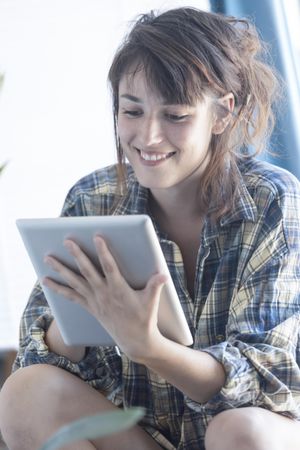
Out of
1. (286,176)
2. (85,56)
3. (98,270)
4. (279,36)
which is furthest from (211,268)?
(85,56)

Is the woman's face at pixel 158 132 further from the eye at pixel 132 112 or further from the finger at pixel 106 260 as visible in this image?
the finger at pixel 106 260

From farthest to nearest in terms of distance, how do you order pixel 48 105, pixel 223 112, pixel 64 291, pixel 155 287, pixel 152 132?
pixel 48 105 → pixel 223 112 → pixel 152 132 → pixel 64 291 → pixel 155 287

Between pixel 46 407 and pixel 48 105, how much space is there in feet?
4.25

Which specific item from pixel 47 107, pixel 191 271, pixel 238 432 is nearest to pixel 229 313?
pixel 191 271

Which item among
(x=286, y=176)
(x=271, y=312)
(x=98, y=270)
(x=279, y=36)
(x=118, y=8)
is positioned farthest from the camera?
(x=118, y=8)

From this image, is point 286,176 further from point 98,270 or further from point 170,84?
point 98,270

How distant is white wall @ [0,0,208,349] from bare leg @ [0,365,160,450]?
110 cm

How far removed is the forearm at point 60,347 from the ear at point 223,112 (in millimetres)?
477

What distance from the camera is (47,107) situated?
2.50 m

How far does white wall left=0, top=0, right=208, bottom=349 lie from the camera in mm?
2463

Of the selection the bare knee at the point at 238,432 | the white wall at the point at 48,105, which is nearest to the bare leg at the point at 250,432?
the bare knee at the point at 238,432

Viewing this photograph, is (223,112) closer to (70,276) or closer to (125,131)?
(125,131)

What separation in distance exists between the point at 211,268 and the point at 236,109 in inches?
12.2

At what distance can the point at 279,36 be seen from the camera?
1.92 meters
